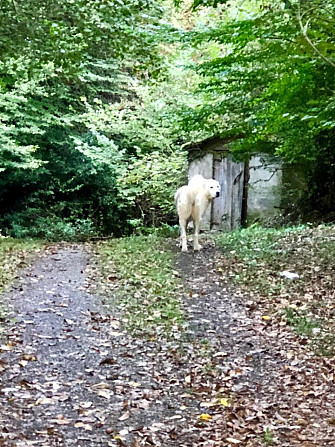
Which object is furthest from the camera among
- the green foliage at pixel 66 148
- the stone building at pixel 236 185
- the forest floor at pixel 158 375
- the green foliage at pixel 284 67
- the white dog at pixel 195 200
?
the green foliage at pixel 66 148

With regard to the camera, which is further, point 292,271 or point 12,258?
point 12,258

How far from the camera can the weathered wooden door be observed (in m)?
17.3

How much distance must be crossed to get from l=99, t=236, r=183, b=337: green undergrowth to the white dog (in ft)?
2.10

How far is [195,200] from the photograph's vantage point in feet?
35.6

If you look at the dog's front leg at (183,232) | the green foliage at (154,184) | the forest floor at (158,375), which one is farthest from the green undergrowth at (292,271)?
the green foliage at (154,184)

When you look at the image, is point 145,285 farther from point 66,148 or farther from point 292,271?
point 66,148

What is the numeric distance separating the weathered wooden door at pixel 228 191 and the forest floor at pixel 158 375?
9334mm

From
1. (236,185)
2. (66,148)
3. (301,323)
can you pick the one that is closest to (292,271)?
(301,323)

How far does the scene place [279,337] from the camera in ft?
20.8

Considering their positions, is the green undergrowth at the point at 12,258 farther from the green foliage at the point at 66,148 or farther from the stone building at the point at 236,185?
the stone building at the point at 236,185

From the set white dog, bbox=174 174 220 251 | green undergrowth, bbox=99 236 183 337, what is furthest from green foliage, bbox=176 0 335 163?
green undergrowth, bbox=99 236 183 337

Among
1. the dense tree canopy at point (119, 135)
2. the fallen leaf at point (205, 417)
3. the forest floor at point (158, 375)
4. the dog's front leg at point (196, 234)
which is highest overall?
the dense tree canopy at point (119, 135)

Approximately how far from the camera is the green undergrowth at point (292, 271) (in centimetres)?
672

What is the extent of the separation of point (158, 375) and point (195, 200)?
5867 mm
